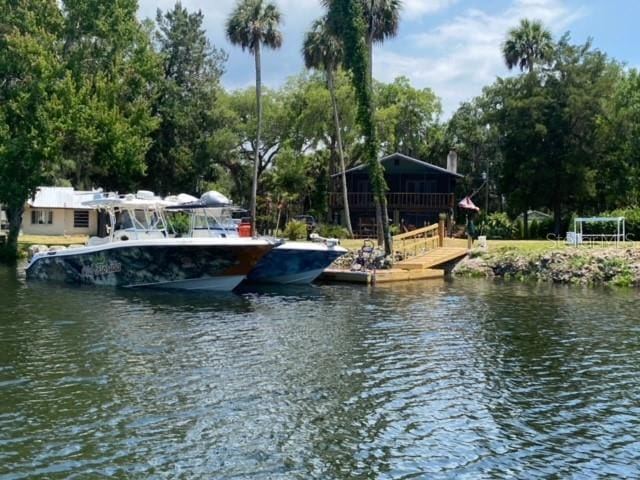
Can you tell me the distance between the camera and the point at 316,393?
477 inches

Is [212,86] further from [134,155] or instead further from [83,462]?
[83,462]

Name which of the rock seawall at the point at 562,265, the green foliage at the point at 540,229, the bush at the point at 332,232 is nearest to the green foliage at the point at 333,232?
the bush at the point at 332,232

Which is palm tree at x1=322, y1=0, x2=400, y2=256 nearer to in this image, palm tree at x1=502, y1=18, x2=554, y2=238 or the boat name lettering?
the boat name lettering

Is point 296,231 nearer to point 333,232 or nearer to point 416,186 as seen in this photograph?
point 333,232

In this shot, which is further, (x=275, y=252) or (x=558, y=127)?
(x=558, y=127)

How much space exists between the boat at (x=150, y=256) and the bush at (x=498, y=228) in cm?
2872

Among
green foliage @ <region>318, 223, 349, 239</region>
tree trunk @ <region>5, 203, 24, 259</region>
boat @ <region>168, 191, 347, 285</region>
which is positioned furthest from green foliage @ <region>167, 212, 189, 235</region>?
green foliage @ <region>318, 223, 349, 239</region>

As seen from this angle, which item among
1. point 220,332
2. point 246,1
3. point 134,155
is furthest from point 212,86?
point 220,332

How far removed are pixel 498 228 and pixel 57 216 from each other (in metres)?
32.6

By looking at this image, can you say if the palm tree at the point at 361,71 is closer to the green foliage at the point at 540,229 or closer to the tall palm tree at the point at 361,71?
the tall palm tree at the point at 361,71

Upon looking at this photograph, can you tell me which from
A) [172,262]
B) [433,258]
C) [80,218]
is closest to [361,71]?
[433,258]

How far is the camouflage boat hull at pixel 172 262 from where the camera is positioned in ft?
85.0

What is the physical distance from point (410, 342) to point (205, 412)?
697 centimetres

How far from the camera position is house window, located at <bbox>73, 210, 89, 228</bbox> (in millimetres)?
55188
